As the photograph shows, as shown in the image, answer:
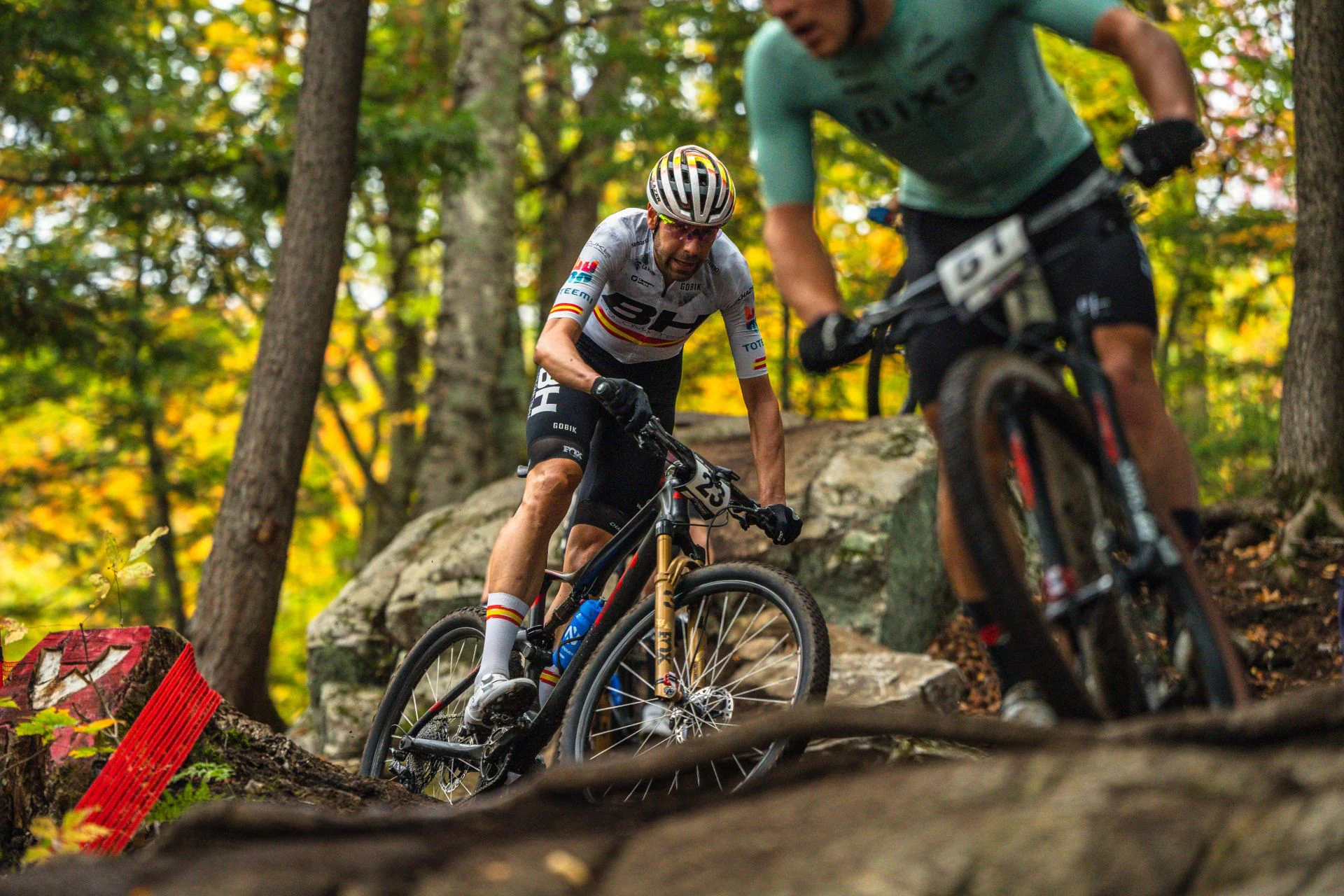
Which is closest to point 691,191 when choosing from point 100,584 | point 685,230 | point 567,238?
point 685,230

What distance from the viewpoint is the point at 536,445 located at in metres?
4.67

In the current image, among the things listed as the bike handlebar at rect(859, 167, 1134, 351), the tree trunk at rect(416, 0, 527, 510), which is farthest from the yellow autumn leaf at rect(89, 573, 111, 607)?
the tree trunk at rect(416, 0, 527, 510)

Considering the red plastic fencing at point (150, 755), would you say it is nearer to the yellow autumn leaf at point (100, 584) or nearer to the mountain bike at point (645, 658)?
the yellow autumn leaf at point (100, 584)

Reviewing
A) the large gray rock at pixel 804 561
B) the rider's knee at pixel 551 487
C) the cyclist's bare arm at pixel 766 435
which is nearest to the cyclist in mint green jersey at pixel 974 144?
the cyclist's bare arm at pixel 766 435

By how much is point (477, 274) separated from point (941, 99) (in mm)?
8716

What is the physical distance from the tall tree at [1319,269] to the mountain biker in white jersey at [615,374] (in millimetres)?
4330

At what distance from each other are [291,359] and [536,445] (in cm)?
335

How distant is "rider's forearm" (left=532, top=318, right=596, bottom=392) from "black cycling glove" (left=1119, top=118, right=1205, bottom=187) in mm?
2139

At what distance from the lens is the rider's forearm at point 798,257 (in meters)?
3.12

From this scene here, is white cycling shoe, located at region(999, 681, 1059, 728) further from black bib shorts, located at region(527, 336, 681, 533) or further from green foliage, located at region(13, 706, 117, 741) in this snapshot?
green foliage, located at region(13, 706, 117, 741)

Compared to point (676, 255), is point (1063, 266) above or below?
below

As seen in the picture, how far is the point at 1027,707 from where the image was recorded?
9.09ft

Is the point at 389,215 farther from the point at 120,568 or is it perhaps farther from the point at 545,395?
the point at 120,568

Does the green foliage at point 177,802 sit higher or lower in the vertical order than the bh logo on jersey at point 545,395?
lower
